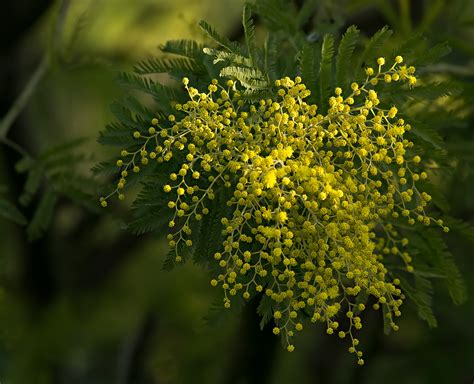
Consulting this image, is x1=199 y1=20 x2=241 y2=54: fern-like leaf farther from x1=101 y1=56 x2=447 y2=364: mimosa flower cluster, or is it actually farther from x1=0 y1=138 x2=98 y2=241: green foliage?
x1=0 y1=138 x2=98 y2=241: green foliage

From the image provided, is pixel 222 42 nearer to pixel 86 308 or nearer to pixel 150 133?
pixel 150 133

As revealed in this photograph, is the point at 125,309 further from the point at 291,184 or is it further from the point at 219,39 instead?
the point at 291,184

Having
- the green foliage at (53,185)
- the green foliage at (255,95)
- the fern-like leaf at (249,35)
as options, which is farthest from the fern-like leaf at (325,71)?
the green foliage at (53,185)

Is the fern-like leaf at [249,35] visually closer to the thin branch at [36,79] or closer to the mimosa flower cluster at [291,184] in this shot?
the mimosa flower cluster at [291,184]

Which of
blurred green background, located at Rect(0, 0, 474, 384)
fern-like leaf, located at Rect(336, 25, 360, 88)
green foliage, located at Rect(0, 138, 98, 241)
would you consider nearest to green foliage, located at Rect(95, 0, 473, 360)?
fern-like leaf, located at Rect(336, 25, 360, 88)

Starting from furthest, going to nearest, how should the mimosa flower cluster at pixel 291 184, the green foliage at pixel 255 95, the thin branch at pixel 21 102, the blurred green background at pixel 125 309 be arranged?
the blurred green background at pixel 125 309, the thin branch at pixel 21 102, the green foliage at pixel 255 95, the mimosa flower cluster at pixel 291 184

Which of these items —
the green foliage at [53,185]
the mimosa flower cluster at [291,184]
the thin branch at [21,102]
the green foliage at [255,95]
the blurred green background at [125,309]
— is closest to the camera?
the mimosa flower cluster at [291,184]

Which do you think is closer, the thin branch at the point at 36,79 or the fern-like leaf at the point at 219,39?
the fern-like leaf at the point at 219,39
